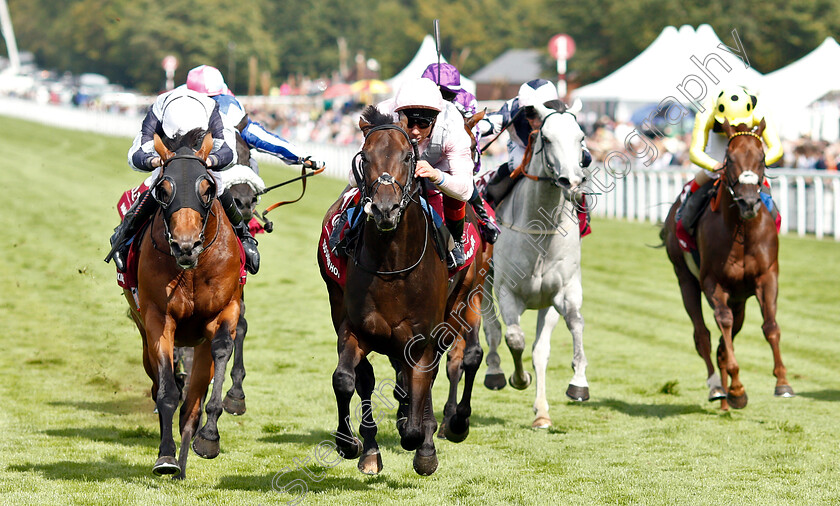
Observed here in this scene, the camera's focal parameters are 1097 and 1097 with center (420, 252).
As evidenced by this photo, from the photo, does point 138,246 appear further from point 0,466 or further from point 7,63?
point 7,63

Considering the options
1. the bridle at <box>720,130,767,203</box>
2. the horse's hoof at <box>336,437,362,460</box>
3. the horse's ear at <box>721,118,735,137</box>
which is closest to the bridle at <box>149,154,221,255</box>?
the horse's hoof at <box>336,437,362,460</box>

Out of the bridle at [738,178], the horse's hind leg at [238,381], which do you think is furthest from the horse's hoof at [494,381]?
the bridle at [738,178]

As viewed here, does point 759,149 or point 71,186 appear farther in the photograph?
point 71,186

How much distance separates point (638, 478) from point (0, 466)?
3.69m

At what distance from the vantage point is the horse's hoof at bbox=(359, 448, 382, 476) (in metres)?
6.09

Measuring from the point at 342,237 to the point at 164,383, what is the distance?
4.21 feet

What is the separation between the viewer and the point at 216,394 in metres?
6.34

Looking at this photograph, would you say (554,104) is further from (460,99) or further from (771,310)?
(771,310)

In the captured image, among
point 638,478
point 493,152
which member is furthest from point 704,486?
point 493,152

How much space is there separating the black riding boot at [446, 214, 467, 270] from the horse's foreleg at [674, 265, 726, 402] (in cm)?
314

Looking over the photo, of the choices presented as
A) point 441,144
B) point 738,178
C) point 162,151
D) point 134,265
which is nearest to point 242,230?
point 134,265

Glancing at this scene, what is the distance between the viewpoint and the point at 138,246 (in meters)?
6.61

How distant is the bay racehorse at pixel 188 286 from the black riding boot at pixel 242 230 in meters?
0.33

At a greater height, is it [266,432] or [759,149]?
[759,149]
